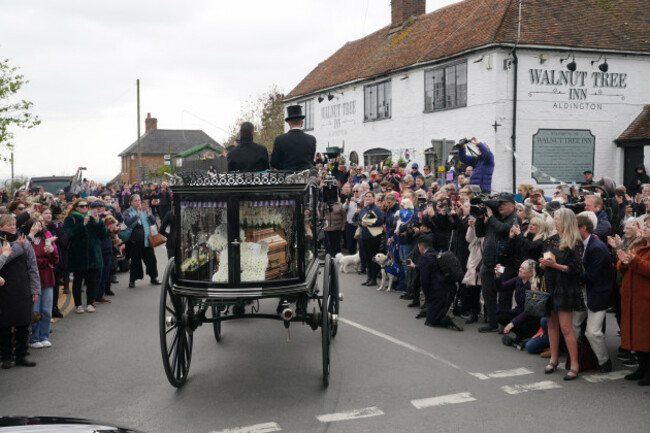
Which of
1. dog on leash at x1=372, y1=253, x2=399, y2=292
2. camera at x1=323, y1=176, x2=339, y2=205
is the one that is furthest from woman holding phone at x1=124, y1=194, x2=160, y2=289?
camera at x1=323, y1=176, x2=339, y2=205

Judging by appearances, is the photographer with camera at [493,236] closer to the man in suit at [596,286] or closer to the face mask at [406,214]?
the man in suit at [596,286]

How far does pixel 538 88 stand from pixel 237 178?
18.7 m

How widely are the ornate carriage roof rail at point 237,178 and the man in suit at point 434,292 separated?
3.86m

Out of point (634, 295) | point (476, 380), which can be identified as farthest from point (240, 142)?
point (634, 295)

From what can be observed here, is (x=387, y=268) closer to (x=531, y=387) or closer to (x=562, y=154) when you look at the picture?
(x=531, y=387)

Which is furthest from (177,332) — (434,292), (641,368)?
(641,368)

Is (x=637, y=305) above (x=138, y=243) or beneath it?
beneath

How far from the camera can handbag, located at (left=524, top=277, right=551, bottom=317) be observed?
720 cm

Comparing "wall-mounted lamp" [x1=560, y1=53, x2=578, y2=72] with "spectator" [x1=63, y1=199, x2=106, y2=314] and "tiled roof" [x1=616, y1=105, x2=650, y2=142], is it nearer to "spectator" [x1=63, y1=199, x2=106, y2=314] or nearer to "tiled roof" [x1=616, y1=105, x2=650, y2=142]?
"tiled roof" [x1=616, y1=105, x2=650, y2=142]

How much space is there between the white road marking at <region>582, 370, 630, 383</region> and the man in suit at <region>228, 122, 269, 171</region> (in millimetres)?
4501

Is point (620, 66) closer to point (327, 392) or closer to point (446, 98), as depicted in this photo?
point (446, 98)

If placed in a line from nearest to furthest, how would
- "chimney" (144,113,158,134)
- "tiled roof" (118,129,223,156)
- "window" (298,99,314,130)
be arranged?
"window" (298,99,314,130) < "tiled roof" (118,129,223,156) < "chimney" (144,113,158,134)

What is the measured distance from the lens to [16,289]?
7465 mm

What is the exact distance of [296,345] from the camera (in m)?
8.52
